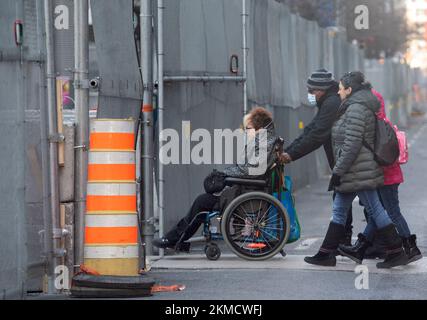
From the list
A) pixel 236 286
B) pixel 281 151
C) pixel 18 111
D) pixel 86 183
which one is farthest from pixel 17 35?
pixel 281 151

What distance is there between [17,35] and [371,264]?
4.47m

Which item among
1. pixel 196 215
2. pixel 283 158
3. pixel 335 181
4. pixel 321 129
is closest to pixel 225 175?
pixel 196 215

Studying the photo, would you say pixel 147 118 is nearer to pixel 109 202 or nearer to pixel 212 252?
pixel 212 252

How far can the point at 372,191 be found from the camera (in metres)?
11.3

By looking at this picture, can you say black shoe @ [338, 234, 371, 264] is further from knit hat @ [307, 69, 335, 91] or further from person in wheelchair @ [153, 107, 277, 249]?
knit hat @ [307, 69, 335, 91]

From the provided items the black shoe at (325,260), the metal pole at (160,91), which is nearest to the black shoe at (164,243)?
the metal pole at (160,91)

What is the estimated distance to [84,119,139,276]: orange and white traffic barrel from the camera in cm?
923

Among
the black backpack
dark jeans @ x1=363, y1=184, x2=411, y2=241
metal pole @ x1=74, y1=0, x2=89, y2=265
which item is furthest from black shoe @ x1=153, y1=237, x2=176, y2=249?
metal pole @ x1=74, y1=0, x2=89, y2=265

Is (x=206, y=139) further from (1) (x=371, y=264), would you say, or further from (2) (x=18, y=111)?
(2) (x=18, y=111)

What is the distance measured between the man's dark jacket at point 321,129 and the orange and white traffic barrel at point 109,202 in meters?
3.07

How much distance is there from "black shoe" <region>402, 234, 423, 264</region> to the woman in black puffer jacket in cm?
20

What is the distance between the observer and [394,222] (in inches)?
470

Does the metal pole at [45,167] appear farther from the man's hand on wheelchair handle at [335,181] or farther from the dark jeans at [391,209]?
the dark jeans at [391,209]

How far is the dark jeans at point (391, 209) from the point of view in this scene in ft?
38.9
